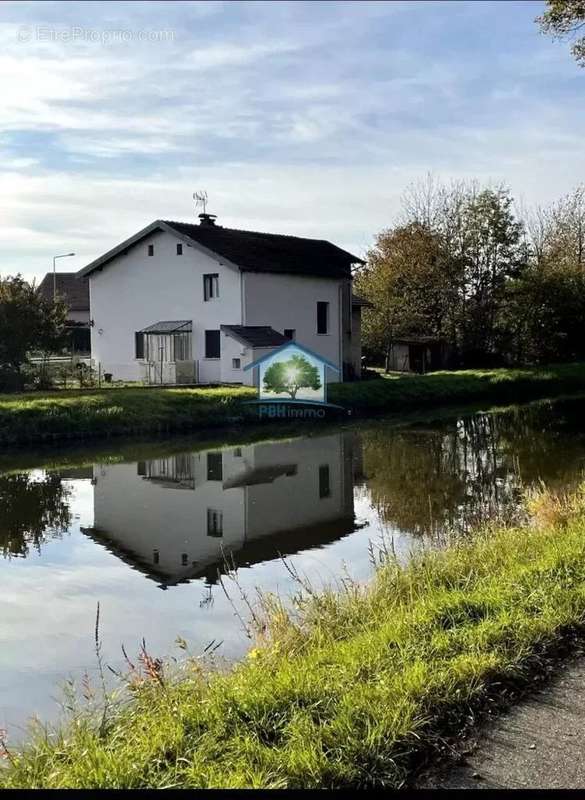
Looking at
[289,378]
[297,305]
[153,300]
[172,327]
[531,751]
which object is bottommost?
[531,751]

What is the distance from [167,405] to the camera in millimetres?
22297

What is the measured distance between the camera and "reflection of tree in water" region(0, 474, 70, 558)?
34.4ft

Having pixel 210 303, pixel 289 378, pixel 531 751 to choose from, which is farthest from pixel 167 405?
pixel 531 751

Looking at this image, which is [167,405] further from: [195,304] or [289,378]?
[195,304]

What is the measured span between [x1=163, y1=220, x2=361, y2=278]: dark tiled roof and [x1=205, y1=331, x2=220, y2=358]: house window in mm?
2652

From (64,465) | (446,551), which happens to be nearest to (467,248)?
(64,465)

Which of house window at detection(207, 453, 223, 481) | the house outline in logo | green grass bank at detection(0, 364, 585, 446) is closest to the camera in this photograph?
house window at detection(207, 453, 223, 481)

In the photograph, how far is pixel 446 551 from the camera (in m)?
7.40

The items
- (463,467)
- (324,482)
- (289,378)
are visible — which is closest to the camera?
(324,482)

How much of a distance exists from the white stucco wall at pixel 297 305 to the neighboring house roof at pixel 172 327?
2.35 meters

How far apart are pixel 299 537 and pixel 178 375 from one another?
19.3 m

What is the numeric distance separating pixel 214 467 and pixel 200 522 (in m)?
4.95

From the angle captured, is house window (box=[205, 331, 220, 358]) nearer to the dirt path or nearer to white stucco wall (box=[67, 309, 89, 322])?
white stucco wall (box=[67, 309, 89, 322])

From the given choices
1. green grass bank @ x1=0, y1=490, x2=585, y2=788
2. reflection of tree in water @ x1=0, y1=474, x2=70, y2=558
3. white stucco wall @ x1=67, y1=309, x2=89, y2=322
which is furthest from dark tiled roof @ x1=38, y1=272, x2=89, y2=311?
green grass bank @ x1=0, y1=490, x2=585, y2=788
